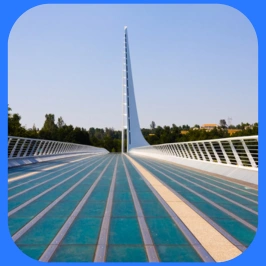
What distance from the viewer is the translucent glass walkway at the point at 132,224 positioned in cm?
271

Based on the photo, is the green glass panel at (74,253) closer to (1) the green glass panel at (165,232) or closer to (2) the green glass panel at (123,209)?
(1) the green glass panel at (165,232)

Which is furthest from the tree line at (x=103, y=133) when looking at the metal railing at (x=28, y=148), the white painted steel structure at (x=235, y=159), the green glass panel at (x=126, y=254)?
the green glass panel at (x=126, y=254)

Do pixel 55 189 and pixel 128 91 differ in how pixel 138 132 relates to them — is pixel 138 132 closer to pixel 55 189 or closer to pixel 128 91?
pixel 128 91

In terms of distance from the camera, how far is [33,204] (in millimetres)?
4504

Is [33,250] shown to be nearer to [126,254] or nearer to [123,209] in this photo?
[126,254]

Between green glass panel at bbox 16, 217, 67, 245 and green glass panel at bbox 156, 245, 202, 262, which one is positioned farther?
green glass panel at bbox 16, 217, 67, 245

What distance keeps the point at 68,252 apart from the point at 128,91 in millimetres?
64181

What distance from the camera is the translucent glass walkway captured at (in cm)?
271

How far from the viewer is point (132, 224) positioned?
136 inches

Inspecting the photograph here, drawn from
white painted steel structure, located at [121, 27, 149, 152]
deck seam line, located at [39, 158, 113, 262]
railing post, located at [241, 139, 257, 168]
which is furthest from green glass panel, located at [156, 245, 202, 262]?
white painted steel structure, located at [121, 27, 149, 152]

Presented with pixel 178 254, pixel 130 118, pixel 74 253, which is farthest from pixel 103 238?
pixel 130 118

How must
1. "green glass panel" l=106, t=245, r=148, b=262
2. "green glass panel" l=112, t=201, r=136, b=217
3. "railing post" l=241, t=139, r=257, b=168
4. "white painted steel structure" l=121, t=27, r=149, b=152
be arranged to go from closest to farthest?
"green glass panel" l=106, t=245, r=148, b=262
"green glass panel" l=112, t=201, r=136, b=217
"railing post" l=241, t=139, r=257, b=168
"white painted steel structure" l=121, t=27, r=149, b=152

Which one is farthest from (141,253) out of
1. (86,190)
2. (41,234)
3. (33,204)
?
(86,190)

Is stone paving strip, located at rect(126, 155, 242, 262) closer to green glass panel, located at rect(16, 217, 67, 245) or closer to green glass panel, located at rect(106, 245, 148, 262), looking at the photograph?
green glass panel, located at rect(106, 245, 148, 262)
